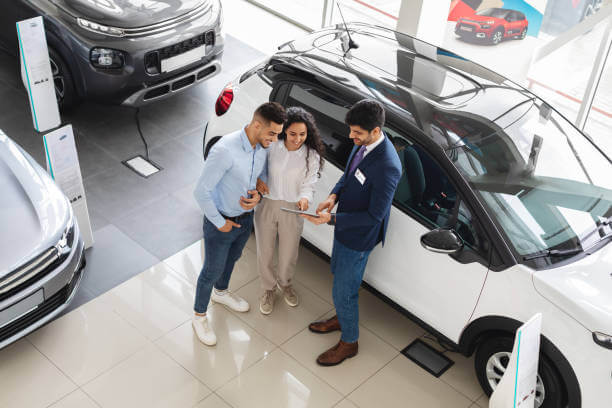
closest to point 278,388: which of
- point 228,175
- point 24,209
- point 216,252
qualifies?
point 216,252

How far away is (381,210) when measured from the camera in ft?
11.9

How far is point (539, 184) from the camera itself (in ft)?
12.6

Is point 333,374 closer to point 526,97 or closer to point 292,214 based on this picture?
point 292,214

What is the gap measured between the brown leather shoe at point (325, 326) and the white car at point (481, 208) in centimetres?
38

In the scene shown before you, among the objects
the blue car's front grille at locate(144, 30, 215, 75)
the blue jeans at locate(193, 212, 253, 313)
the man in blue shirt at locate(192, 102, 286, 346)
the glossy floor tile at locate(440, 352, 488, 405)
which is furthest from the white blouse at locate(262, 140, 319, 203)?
the blue car's front grille at locate(144, 30, 215, 75)

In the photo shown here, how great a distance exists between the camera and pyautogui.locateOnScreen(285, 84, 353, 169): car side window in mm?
4199

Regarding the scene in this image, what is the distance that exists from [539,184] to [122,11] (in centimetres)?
379

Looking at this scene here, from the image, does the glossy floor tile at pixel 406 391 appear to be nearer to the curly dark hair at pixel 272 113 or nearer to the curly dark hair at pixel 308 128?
the curly dark hair at pixel 308 128

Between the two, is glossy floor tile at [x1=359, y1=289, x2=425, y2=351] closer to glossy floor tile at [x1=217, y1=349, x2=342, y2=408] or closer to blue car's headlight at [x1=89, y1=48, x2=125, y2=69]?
glossy floor tile at [x1=217, y1=349, x2=342, y2=408]

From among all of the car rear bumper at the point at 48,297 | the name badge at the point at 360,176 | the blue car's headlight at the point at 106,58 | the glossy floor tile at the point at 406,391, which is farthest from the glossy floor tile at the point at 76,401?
the blue car's headlight at the point at 106,58

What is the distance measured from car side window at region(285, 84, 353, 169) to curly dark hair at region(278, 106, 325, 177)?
0.99 feet

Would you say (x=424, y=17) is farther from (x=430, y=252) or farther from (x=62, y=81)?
(x=430, y=252)

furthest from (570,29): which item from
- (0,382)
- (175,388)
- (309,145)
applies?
(0,382)

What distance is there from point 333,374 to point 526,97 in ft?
6.78
